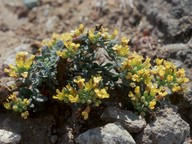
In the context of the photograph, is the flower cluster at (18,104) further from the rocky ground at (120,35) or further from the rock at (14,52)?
the rock at (14,52)

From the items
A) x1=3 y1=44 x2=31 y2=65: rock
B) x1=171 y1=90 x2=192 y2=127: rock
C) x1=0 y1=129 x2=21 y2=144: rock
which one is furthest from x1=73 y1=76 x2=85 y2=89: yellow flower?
x1=3 y1=44 x2=31 y2=65: rock

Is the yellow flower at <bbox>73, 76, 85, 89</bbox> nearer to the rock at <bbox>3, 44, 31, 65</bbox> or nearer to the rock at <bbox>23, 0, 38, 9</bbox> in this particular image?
the rock at <bbox>3, 44, 31, 65</bbox>

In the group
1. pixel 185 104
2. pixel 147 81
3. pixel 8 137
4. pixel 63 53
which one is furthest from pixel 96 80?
pixel 185 104

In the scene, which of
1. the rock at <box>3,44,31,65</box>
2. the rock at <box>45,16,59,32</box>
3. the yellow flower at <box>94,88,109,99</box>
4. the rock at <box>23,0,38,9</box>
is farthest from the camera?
the rock at <box>23,0,38,9</box>

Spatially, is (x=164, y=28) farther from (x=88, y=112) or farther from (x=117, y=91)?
(x=88, y=112)

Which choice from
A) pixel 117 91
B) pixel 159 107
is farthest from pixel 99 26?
pixel 159 107

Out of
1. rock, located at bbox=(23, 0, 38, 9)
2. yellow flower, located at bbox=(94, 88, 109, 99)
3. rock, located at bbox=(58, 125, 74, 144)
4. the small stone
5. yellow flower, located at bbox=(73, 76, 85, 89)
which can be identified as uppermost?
rock, located at bbox=(23, 0, 38, 9)

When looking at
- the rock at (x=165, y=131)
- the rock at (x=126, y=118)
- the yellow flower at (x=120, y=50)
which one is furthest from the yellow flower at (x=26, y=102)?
the rock at (x=165, y=131)
